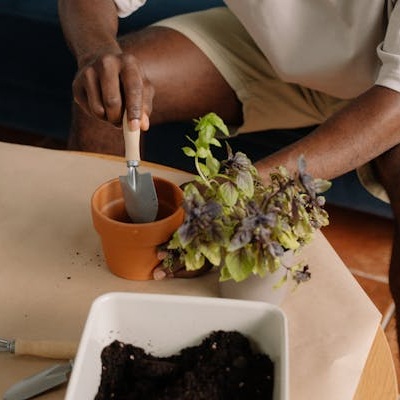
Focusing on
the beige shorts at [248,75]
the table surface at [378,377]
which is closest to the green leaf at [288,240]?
the table surface at [378,377]

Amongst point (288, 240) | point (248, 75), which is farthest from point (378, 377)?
point (248, 75)

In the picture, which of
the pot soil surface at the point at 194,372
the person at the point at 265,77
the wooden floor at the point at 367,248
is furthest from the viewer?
the wooden floor at the point at 367,248

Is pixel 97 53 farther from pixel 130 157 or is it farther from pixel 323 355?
pixel 323 355

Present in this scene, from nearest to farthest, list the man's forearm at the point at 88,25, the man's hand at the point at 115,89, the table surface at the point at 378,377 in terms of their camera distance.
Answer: the table surface at the point at 378,377 < the man's hand at the point at 115,89 < the man's forearm at the point at 88,25

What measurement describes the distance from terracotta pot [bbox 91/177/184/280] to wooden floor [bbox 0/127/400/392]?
771 mm

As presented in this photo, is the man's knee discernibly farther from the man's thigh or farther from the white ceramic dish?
the white ceramic dish

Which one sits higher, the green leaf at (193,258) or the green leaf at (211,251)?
the green leaf at (211,251)

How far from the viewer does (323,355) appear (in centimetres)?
68

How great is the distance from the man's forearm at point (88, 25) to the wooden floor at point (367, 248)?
754 mm

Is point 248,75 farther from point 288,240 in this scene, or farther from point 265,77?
point 288,240

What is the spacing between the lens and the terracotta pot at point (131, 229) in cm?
71

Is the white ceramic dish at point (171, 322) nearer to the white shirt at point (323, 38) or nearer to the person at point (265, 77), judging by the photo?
the person at point (265, 77)

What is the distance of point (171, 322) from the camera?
2.02 ft

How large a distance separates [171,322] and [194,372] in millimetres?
62
